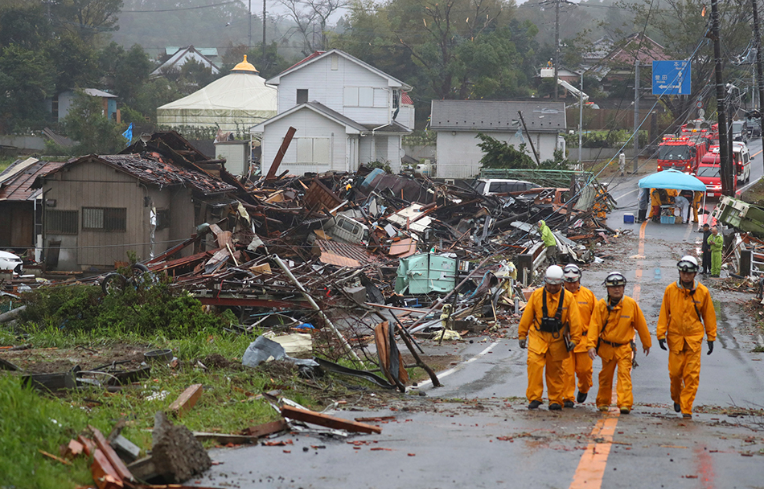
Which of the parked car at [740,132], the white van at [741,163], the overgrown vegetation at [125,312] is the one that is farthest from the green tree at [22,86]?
the parked car at [740,132]

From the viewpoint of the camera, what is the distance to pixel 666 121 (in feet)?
209

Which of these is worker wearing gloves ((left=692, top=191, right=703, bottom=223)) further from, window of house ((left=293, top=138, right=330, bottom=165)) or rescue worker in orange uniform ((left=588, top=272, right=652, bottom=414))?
rescue worker in orange uniform ((left=588, top=272, right=652, bottom=414))

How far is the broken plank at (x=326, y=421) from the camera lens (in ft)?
23.0

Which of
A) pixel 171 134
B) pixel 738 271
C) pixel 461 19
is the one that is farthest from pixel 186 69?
pixel 738 271

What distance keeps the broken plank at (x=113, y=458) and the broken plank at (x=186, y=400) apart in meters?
1.56

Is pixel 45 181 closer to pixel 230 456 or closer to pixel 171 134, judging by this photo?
pixel 171 134

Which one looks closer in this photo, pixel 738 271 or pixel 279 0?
pixel 738 271

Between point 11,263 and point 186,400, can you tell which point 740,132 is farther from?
point 186,400

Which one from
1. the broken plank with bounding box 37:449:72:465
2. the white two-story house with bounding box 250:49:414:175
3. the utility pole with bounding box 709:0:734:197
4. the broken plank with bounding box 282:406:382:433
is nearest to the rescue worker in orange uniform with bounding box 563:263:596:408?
the broken plank with bounding box 282:406:382:433

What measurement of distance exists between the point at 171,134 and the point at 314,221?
18.0 feet

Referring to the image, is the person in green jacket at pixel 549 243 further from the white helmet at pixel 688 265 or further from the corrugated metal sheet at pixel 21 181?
the corrugated metal sheet at pixel 21 181

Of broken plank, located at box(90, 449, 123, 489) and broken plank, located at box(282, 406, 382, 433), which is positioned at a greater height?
broken plank, located at box(90, 449, 123, 489)

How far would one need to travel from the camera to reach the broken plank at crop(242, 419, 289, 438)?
22.3ft

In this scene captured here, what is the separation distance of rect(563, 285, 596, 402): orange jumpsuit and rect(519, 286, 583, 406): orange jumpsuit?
0.07 meters
